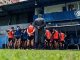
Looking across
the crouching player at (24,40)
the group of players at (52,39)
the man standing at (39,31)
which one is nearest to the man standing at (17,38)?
the crouching player at (24,40)

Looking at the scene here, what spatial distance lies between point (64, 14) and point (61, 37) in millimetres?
7868

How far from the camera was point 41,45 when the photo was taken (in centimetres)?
1708

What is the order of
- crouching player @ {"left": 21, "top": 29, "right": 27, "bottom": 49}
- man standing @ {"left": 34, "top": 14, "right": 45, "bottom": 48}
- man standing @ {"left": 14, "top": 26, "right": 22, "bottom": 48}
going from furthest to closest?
man standing @ {"left": 14, "top": 26, "right": 22, "bottom": 48}
crouching player @ {"left": 21, "top": 29, "right": 27, "bottom": 49}
man standing @ {"left": 34, "top": 14, "right": 45, "bottom": 48}

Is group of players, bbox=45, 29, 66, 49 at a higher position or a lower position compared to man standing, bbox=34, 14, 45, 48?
lower

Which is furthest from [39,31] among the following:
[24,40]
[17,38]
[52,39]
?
[17,38]

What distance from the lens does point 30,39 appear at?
17891 mm

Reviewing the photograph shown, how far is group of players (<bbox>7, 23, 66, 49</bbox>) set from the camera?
17.8 m

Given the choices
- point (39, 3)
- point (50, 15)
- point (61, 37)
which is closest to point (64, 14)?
point (50, 15)

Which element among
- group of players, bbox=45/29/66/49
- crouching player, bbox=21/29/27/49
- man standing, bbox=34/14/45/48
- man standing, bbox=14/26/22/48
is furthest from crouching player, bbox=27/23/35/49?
man standing, bbox=14/26/22/48

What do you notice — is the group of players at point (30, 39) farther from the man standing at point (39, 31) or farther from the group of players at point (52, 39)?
the man standing at point (39, 31)

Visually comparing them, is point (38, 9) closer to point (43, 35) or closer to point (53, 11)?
point (53, 11)

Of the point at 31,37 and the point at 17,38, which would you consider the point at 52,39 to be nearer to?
the point at 31,37

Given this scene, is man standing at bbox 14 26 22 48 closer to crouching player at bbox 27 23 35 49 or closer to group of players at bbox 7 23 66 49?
group of players at bbox 7 23 66 49

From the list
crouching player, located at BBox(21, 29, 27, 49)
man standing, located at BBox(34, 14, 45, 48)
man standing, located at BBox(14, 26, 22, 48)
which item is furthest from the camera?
man standing, located at BBox(14, 26, 22, 48)
